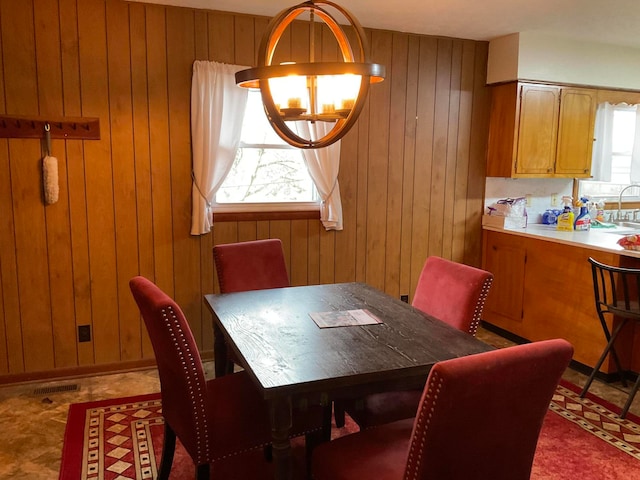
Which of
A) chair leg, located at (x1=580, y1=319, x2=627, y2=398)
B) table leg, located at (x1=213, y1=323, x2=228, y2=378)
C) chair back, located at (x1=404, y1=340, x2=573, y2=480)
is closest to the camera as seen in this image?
chair back, located at (x1=404, y1=340, x2=573, y2=480)

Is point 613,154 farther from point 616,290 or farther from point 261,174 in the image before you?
point 261,174

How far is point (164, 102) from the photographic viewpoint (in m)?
3.50

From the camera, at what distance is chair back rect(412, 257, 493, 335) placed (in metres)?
2.46

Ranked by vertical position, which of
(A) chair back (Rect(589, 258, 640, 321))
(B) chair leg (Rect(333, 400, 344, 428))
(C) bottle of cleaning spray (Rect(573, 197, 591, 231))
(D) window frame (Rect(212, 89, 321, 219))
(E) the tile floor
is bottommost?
(E) the tile floor

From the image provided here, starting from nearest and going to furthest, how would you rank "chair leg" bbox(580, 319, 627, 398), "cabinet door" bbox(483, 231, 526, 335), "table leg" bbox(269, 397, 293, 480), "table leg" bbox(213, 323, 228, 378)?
1. "table leg" bbox(269, 397, 293, 480)
2. "table leg" bbox(213, 323, 228, 378)
3. "chair leg" bbox(580, 319, 627, 398)
4. "cabinet door" bbox(483, 231, 526, 335)

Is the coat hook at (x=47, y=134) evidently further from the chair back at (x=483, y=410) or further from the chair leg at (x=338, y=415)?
the chair back at (x=483, y=410)

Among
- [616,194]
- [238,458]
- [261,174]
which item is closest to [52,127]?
[261,174]

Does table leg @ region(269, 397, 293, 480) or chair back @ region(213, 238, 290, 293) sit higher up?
chair back @ region(213, 238, 290, 293)

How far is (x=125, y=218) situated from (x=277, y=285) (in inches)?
44.0

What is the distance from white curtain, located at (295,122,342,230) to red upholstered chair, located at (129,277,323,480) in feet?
6.32

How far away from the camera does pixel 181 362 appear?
1.89 metres

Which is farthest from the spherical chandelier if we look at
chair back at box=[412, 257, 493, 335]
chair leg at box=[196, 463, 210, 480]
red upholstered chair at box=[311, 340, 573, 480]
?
chair leg at box=[196, 463, 210, 480]

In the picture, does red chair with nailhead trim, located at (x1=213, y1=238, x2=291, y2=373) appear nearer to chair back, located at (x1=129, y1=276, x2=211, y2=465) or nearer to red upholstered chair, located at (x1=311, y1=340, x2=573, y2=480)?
chair back, located at (x1=129, y1=276, x2=211, y2=465)

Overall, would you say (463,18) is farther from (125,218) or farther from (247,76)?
(125,218)
